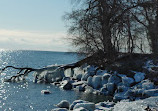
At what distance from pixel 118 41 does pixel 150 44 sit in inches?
157

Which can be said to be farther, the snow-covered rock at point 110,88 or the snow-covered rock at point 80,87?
the snow-covered rock at point 80,87

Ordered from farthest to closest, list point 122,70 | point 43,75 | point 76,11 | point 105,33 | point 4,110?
point 43,75, point 76,11, point 105,33, point 122,70, point 4,110

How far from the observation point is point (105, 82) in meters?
18.3

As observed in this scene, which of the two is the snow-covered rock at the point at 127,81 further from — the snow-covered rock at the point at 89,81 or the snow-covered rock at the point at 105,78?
the snow-covered rock at the point at 89,81

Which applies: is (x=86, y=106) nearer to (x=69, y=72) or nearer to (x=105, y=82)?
(x=105, y=82)

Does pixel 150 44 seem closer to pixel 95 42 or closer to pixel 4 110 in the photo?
pixel 95 42

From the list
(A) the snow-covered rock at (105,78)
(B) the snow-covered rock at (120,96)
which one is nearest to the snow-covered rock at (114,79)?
(A) the snow-covered rock at (105,78)

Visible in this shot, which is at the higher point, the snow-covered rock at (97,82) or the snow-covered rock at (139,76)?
the snow-covered rock at (139,76)

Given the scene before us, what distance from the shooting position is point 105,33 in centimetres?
2138

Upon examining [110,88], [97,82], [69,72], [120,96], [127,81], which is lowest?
[120,96]

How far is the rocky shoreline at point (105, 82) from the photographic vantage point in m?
15.5

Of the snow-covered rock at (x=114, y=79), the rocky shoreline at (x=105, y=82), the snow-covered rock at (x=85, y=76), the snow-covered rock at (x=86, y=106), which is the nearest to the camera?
the snow-covered rock at (x=86, y=106)

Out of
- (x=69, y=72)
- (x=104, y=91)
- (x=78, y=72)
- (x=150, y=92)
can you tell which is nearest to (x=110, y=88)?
(x=104, y=91)

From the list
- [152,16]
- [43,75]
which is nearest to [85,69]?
[43,75]
